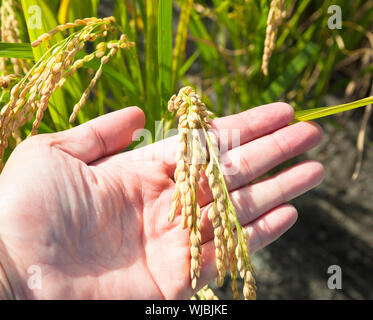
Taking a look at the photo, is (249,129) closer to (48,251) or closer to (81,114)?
(81,114)

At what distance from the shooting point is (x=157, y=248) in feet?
3.98

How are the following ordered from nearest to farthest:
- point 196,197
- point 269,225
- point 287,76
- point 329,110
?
point 196,197, point 329,110, point 269,225, point 287,76

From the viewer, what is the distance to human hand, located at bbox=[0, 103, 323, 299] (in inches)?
39.6

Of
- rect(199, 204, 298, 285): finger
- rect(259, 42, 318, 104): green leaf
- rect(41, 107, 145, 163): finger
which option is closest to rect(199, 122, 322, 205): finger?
rect(199, 204, 298, 285): finger

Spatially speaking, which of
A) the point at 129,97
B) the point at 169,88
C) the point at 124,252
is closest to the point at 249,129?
the point at 169,88

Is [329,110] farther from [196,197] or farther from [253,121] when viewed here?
[196,197]

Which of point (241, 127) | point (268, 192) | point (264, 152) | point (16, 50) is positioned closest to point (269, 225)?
point (268, 192)

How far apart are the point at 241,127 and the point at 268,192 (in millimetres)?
258

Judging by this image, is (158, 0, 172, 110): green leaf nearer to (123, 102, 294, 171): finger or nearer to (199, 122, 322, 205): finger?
(123, 102, 294, 171): finger

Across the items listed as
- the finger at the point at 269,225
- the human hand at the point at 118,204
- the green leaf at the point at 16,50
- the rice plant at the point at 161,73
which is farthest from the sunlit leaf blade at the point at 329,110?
the green leaf at the point at 16,50

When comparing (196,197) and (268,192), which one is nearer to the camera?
(196,197)

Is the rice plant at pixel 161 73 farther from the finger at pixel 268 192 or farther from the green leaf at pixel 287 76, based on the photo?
the finger at pixel 268 192

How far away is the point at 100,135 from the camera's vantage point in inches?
48.0
